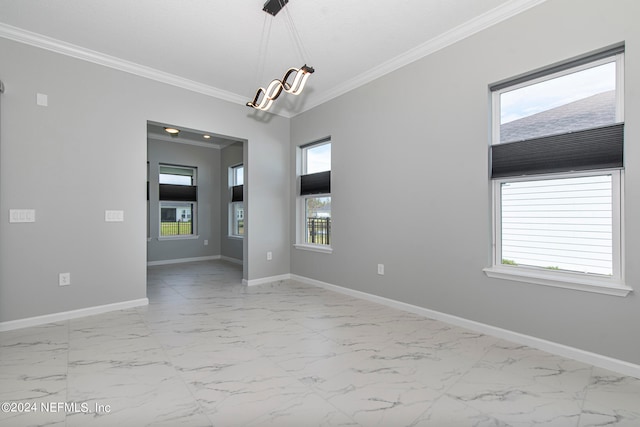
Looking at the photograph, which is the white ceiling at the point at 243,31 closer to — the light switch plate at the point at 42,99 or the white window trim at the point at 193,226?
the light switch plate at the point at 42,99

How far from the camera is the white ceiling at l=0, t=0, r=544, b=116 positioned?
8.46ft

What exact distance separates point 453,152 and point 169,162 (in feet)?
19.9

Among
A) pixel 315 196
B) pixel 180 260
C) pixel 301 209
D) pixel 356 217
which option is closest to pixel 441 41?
pixel 356 217

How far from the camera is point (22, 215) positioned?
2953mm

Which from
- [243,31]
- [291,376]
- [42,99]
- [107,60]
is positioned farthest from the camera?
[107,60]

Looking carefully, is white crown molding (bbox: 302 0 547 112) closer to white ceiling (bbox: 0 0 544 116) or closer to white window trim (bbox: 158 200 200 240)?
white ceiling (bbox: 0 0 544 116)

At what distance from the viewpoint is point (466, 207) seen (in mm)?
2863

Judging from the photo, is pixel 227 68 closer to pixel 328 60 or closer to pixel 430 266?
pixel 328 60

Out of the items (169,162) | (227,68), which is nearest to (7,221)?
(227,68)

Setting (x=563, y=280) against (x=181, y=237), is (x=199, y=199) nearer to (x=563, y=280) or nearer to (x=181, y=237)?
(x=181, y=237)

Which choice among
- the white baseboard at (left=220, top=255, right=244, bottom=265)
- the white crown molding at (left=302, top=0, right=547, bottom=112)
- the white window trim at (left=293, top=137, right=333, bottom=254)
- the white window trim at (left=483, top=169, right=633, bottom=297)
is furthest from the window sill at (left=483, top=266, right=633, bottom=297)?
the white baseboard at (left=220, top=255, right=244, bottom=265)

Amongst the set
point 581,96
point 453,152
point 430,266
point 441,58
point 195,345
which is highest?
point 441,58

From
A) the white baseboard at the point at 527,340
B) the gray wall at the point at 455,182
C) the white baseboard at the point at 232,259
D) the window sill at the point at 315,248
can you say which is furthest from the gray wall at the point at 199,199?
the white baseboard at the point at 527,340

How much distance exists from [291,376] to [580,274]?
7.65 ft
